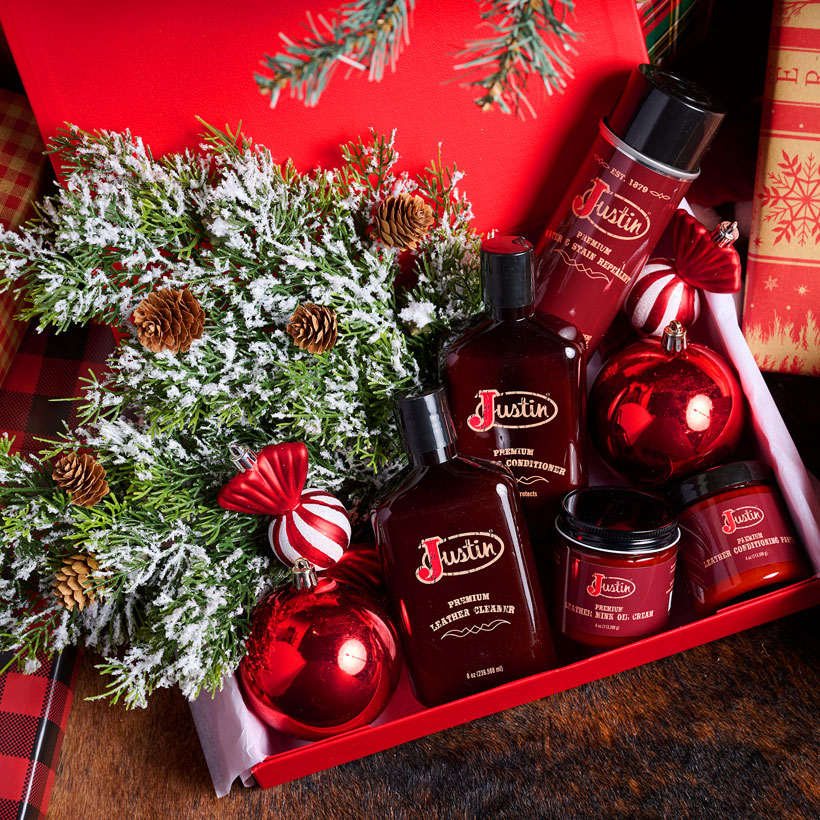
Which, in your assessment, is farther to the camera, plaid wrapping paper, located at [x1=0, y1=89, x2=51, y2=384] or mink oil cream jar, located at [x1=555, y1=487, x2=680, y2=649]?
plaid wrapping paper, located at [x1=0, y1=89, x2=51, y2=384]

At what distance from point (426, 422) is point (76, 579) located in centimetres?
41

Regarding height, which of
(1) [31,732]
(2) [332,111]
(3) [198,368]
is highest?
(2) [332,111]

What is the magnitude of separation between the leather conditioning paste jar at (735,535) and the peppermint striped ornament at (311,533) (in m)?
0.39

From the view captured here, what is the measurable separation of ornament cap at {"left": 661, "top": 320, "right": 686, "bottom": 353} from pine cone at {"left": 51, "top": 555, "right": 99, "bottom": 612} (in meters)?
0.67

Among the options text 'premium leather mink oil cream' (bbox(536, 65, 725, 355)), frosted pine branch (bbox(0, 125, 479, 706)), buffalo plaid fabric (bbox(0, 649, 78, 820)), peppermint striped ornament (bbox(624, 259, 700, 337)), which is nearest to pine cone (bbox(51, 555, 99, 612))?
frosted pine branch (bbox(0, 125, 479, 706))

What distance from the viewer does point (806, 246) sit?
872 millimetres

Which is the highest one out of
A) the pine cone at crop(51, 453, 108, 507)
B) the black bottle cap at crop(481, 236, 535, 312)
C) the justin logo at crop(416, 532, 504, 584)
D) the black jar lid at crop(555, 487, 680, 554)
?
the black bottle cap at crop(481, 236, 535, 312)

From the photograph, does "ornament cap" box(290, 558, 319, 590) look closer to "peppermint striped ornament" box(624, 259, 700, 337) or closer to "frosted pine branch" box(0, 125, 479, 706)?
"frosted pine branch" box(0, 125, 479, 706)

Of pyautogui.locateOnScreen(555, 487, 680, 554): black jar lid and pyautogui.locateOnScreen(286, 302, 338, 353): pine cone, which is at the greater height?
pyautogui.locateOnScreen(286, 302, 338, 353): pine cone

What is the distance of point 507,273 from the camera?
74cm

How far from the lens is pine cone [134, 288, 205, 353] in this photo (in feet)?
2.33

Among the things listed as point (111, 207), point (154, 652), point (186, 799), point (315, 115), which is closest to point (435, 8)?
point (315, 115)

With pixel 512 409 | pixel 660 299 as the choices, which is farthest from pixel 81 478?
pixel 660 299

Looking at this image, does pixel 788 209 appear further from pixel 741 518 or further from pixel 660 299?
pixel 741 518
